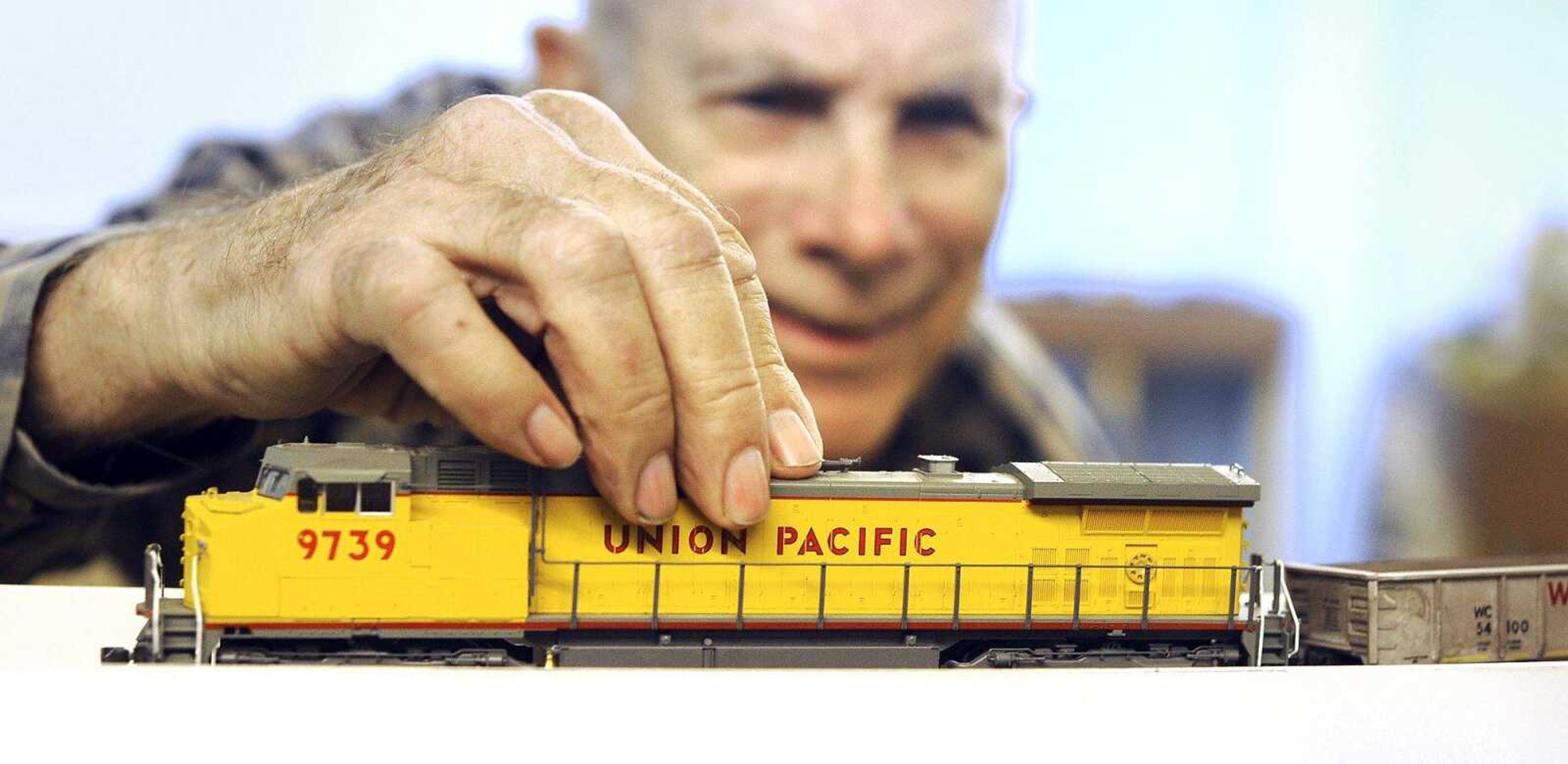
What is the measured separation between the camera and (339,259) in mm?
5172

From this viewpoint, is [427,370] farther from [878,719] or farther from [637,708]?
[878,719]

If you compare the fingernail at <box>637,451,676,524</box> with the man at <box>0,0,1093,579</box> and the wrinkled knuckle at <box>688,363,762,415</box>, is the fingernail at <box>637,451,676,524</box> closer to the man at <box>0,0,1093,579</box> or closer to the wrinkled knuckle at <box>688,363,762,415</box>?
the man at <box>0,0,1093,579</box>

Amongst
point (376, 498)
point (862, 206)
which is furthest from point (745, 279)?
point (862, 206)

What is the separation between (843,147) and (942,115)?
2.95ft

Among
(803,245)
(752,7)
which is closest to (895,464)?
(803,245)

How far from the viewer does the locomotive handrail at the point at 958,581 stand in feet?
20.1

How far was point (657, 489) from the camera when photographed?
5.46 m

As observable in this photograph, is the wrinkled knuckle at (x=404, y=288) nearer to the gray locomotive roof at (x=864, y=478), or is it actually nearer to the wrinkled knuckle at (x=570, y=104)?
the gray locomotive roof at (x=864, y=478)

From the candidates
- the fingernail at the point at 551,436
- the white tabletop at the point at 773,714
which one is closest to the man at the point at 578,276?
the fingernail at the point at 551,436

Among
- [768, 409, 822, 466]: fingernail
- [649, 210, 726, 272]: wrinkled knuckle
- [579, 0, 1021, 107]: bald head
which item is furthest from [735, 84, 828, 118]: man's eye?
[649, 210, 726, 272]: wrinkled knuckle

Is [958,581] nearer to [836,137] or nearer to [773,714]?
[773,714]

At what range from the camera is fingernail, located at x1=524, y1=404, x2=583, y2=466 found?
5.16 metres

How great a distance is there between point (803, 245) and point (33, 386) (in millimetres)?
5409

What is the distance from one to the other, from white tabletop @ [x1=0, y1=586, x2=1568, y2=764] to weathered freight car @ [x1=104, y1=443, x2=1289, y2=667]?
0.55 m
